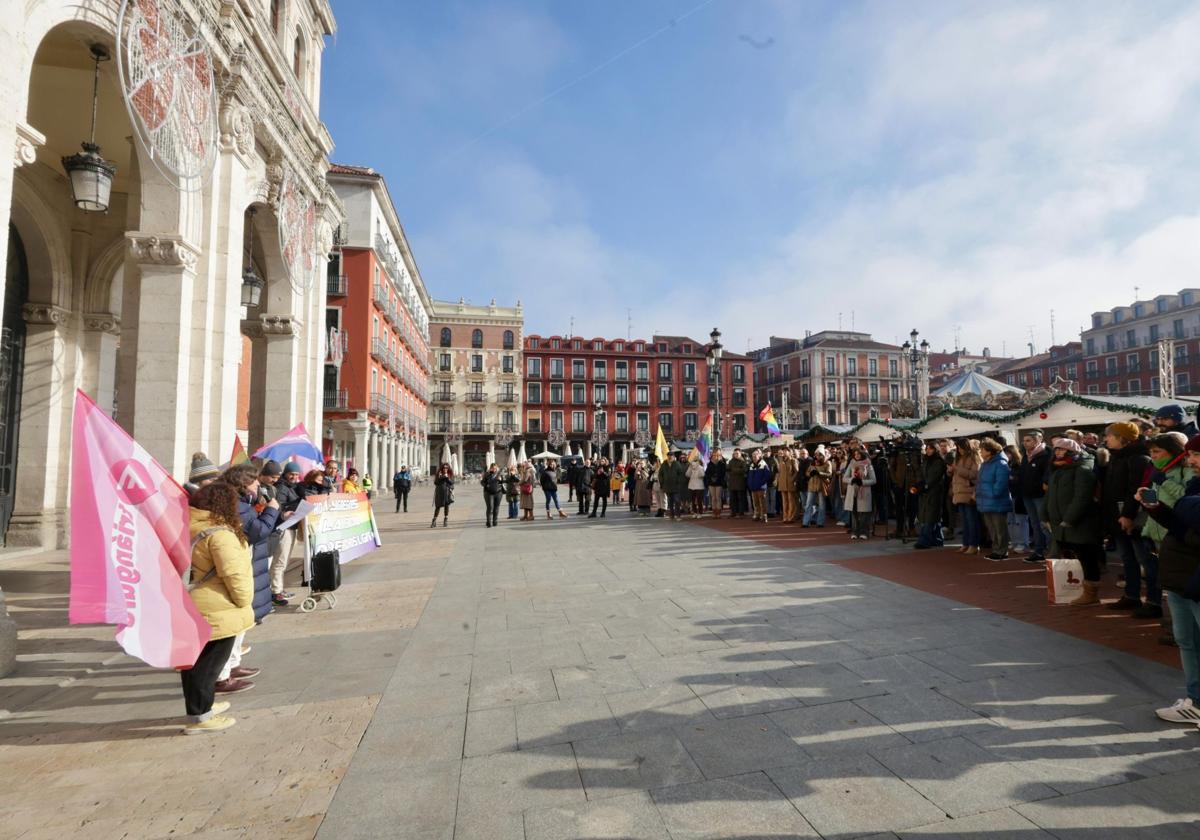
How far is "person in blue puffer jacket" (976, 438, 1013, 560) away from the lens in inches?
320

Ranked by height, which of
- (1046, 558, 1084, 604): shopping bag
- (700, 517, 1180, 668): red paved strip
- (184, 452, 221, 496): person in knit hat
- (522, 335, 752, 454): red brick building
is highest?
(522, 335, 752, 454): red brick building

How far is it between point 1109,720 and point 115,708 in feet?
A: 20.5

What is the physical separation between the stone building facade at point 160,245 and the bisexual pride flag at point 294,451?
1.54 meters

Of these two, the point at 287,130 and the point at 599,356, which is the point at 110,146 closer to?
the point at 287,130

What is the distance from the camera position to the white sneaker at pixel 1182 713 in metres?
3.33

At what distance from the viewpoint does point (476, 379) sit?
193 feet

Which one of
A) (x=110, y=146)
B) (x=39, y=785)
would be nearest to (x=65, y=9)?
(x=110, y=146)

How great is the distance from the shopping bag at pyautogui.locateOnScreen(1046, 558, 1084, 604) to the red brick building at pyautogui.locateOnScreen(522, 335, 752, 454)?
178ft

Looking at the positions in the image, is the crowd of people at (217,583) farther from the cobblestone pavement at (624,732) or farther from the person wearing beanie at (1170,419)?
the person wearing beanie at (1170,419)

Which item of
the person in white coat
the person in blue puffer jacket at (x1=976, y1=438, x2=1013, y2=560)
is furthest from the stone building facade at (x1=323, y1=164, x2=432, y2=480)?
the person in blue puffer jacket at (x1=976, y1=438, x2=1013, y2=560)

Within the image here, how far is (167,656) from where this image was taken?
349 centimetres

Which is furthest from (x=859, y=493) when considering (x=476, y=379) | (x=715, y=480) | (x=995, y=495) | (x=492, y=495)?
(x=476, y=379)

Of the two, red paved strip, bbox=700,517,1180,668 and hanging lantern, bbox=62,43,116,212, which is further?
hanging lantern, bbox=62,43,116,212

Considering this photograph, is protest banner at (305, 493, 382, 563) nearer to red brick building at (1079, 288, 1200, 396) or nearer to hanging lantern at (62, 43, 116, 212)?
hanging lantern at (62, 43, 116, 212)
